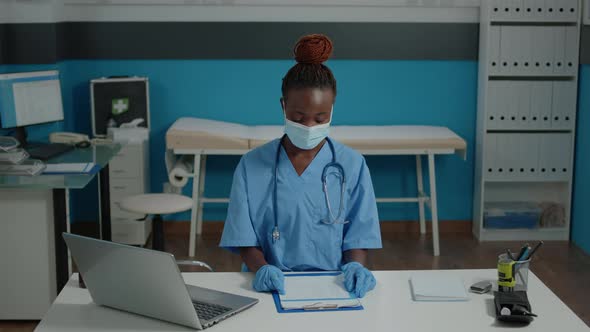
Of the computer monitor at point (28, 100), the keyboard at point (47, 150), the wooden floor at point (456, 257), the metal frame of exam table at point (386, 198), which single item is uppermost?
the computer monitor at point (28, 100)

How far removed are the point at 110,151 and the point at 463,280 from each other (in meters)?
2.38

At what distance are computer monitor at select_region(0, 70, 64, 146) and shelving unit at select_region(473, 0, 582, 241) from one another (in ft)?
8.29

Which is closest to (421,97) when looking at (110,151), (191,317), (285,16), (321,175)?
(285,16)

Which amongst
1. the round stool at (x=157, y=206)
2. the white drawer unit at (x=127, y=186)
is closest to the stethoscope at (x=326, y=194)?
the round stool at (x=157, y=206)

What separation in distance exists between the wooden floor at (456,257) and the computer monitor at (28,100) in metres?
1.11

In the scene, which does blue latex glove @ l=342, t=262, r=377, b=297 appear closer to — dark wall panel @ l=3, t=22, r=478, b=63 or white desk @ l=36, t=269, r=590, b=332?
white desk @ l=36, t=269, r=590, b=332

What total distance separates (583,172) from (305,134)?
317cm

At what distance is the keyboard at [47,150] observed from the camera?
399cm

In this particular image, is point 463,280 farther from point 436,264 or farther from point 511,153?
point 511,153

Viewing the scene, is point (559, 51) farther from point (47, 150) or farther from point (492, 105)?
point (47, 150)

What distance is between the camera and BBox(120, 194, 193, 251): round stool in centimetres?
409

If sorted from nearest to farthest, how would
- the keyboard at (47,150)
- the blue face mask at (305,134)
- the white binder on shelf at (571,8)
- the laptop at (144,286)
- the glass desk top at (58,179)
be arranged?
the laptop at (144,286), the blue face mask at (305,134), the glass desk top at (58,179), the keyboard at (47,150), the white binder on shelf at (571,8)

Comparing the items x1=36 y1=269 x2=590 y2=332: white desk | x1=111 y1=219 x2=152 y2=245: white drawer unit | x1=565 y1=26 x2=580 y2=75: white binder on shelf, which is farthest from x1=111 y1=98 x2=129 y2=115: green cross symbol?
x1=36 y1=269 x2=590 y2=332: white desk

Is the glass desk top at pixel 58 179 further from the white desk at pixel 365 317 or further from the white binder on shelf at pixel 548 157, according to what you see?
Result: the white binder on shelf at pixel 548 157
